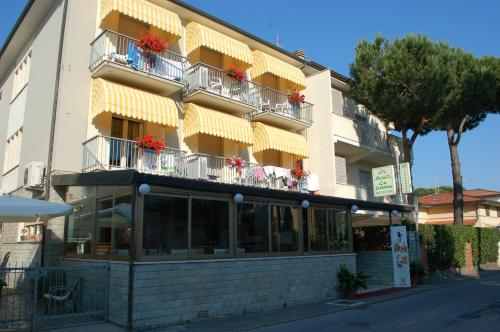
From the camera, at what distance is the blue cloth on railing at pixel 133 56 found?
16516 mm

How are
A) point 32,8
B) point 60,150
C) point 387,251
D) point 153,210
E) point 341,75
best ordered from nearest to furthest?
point 153,210, point 60,150, point 32,8, point 387,251, point 341,75

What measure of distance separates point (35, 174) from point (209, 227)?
716 centimetres

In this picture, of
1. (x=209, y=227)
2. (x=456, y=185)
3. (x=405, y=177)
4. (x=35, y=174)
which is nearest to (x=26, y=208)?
(x=209, y=227)

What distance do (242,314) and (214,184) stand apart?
12.6ft

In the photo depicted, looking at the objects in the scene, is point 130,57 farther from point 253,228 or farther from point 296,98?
point 296,98

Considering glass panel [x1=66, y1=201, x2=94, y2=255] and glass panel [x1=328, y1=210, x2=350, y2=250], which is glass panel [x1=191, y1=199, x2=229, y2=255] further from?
glass panel [x1=328, y1=210, x2=350, y2=250]

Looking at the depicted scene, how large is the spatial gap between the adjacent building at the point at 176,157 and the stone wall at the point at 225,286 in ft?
0.12

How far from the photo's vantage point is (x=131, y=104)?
15898 millimetres

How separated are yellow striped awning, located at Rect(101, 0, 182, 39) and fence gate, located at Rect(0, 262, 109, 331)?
9791 mm

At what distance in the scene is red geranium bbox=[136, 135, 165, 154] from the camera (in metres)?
16.2

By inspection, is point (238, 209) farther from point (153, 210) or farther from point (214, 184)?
point (153, 210)

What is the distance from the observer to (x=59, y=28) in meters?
17.0

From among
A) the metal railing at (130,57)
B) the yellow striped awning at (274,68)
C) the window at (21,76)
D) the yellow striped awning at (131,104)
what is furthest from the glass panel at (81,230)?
the yellow striped awning at (274,68)

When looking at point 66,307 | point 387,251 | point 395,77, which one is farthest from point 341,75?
point 66,307
